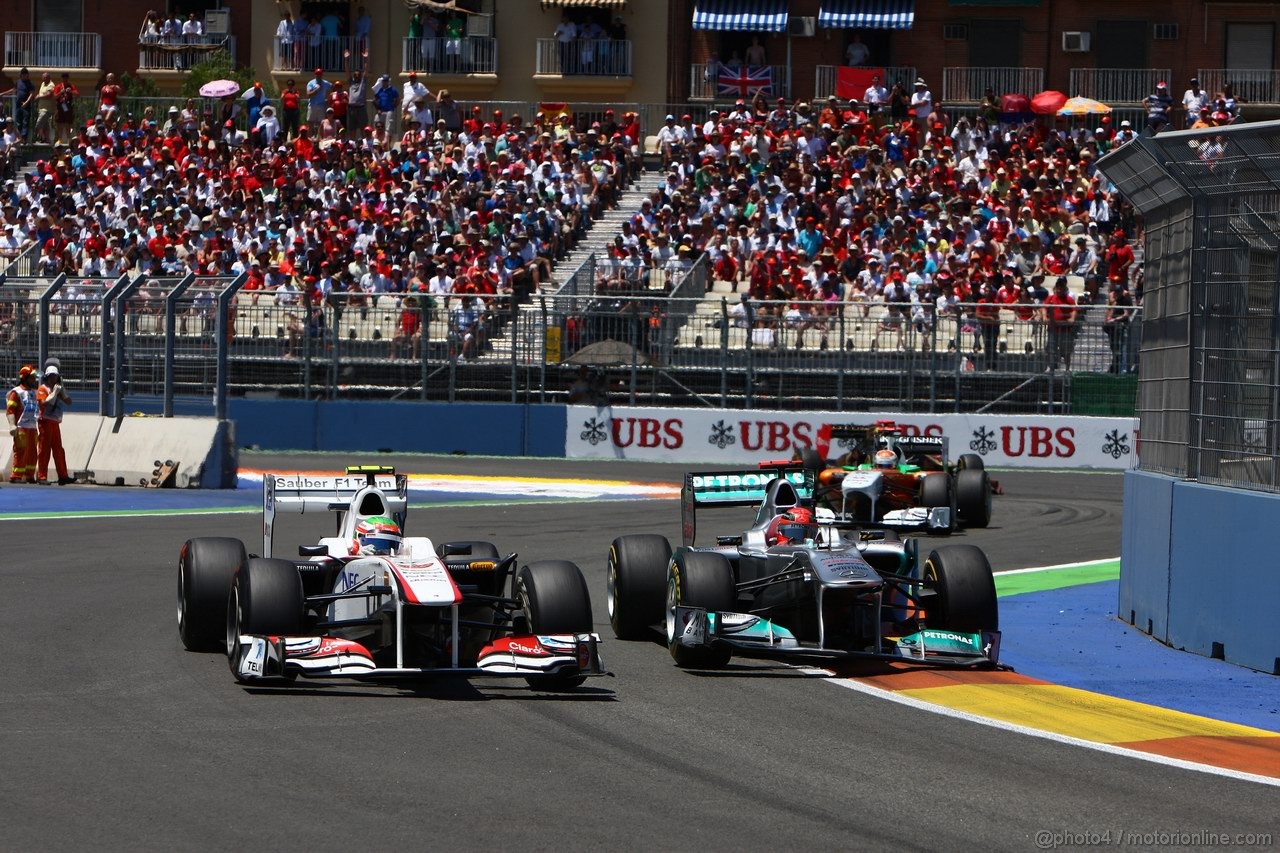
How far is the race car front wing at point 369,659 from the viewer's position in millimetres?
9312

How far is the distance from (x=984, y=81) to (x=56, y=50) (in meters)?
24.1

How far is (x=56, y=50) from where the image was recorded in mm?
47906

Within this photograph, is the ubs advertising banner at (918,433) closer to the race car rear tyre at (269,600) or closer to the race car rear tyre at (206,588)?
the race car rear tyre at (206,588)

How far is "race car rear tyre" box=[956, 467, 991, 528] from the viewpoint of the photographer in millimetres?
19938

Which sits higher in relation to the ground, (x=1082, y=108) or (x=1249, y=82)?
(x=1249, y=82)

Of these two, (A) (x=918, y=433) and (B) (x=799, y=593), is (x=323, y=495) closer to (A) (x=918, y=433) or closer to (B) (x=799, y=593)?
(B) (x=799, y=593)

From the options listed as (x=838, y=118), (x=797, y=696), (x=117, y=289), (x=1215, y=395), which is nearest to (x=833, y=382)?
(x=838, y=118)

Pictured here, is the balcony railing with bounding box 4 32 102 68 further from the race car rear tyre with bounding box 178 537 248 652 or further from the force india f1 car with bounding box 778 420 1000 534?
the race car rear tyre with bounding box 178 537 248 652

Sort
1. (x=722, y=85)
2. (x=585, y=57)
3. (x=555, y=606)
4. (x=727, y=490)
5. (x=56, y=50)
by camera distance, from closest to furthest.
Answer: (x=555, y=606), (x=727, y=490), (x=722, y=85), (x=585, y=57), (x=56, y=50)

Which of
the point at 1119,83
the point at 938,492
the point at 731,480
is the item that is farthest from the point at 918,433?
the point at 1119,83

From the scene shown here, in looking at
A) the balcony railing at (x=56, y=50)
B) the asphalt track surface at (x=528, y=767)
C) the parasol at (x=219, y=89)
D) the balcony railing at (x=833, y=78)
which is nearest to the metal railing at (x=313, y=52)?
the parasol at (x=219, y=89)

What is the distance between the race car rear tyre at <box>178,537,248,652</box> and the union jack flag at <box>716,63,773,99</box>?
112 ft

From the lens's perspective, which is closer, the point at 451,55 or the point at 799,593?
the point at 799,593

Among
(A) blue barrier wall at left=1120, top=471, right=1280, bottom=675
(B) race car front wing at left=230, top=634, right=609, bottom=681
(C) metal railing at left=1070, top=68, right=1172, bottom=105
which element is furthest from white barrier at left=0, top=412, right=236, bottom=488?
(C) metal railing at left=1070, top=68, right=1172, bottom=105
